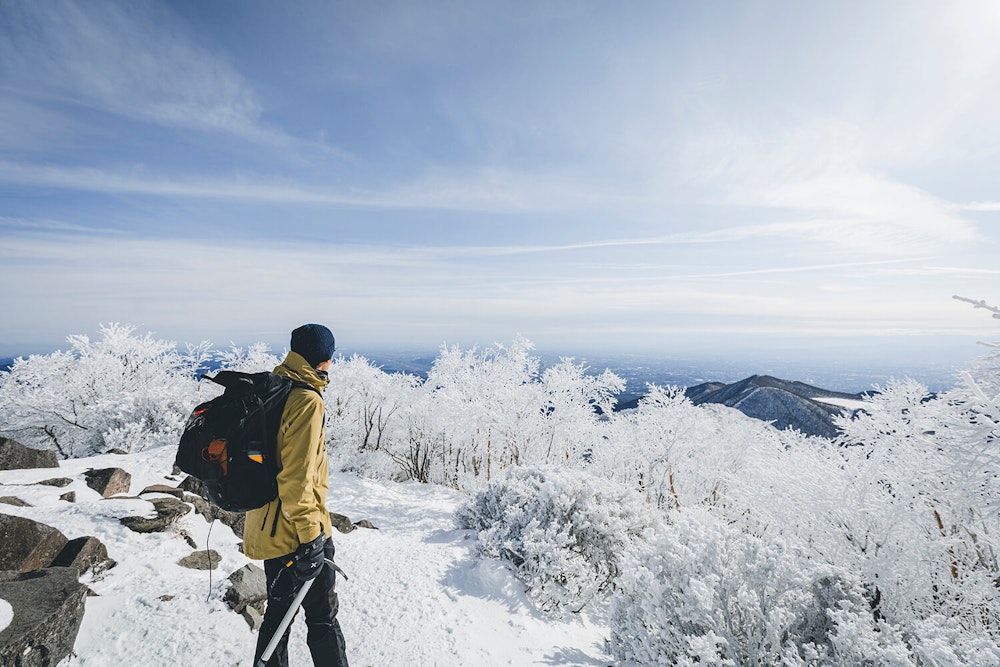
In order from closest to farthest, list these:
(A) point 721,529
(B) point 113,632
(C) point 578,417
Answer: (B) point 113,632
(A) point 721,529
(C) point 578,417

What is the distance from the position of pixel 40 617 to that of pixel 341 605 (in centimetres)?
259

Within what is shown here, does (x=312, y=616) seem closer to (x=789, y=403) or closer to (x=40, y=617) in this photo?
(x=40, y=617)

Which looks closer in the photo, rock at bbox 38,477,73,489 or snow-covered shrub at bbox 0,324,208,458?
rock at bbox 38,477,73,489

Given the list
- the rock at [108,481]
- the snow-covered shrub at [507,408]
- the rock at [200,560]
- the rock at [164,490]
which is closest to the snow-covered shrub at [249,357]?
the snow-covered shrub at [507,408]

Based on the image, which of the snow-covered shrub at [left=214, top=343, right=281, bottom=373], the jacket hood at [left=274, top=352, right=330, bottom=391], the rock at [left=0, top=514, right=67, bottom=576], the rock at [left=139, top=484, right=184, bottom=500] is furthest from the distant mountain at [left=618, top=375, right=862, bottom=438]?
the rock at [left=0, top=514, right=67, bottom=576]

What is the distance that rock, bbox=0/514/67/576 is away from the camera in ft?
13.2

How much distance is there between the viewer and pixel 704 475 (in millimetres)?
26281

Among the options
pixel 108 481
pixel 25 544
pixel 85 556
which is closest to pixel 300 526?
pixel 85 556

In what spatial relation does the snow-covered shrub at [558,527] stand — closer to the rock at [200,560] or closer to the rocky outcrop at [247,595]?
the rocky outcrop at [247,595]

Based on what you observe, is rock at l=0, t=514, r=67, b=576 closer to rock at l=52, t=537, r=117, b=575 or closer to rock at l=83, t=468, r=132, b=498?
rock at l=52, t=537, r=117, b=575

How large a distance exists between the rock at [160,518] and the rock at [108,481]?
165 centimetres

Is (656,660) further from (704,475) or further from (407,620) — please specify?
(704,475)

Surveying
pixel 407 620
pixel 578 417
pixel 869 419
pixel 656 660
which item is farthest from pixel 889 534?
pixel 578 417

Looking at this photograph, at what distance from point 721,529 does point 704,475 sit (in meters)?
24.1
